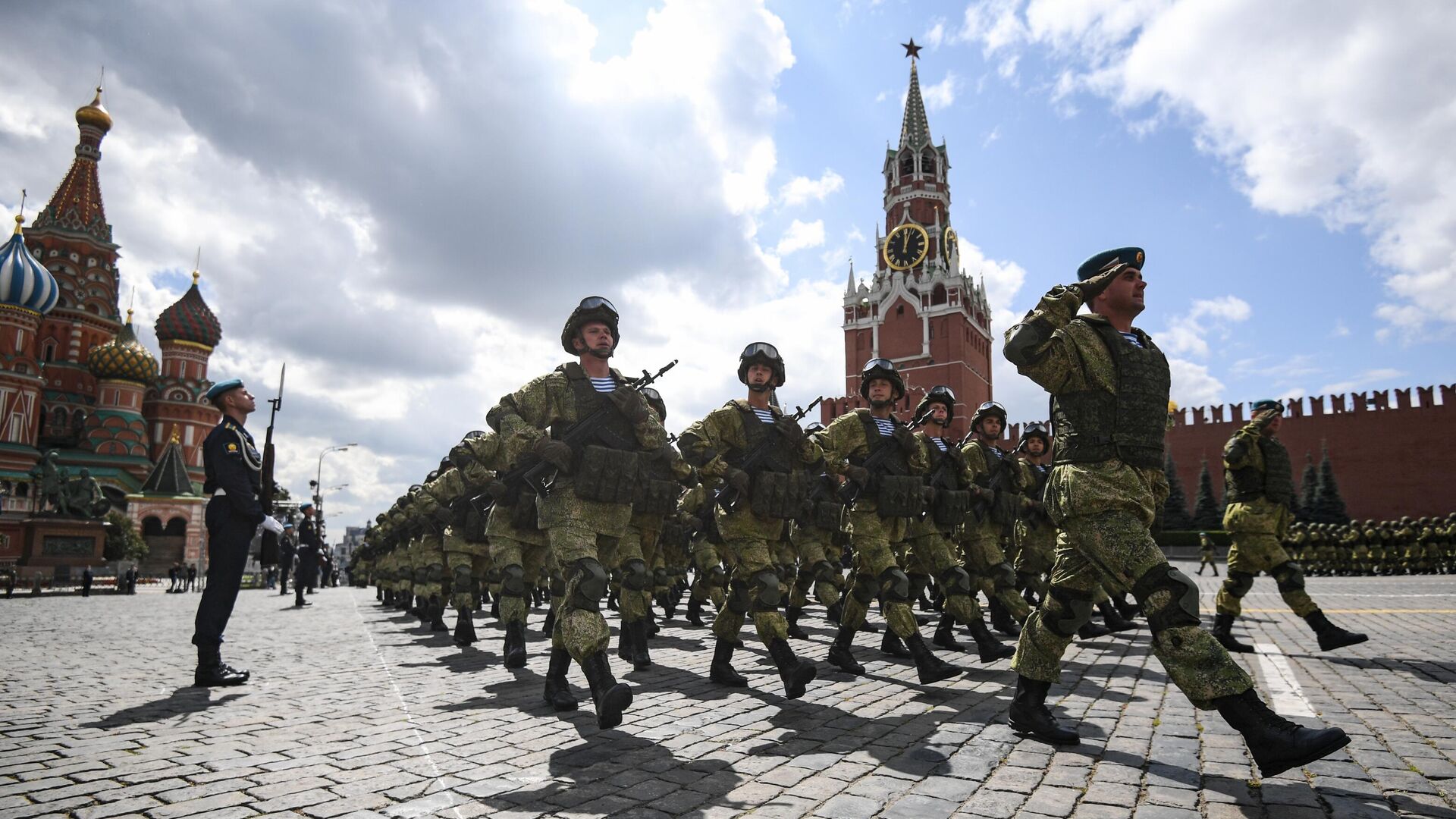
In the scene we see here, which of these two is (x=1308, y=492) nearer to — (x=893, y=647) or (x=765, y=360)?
(x=893, y=647)

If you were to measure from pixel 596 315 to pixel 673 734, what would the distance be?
2839mm

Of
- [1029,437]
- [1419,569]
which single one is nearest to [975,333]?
[1419,569]

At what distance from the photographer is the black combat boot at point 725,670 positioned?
19.2 ft

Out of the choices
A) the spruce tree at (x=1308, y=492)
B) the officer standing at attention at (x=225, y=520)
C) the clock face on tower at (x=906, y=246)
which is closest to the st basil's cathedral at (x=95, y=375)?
the officer standing at attention at (x=225, y=520)

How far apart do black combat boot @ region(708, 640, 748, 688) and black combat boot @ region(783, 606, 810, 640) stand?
219 cm

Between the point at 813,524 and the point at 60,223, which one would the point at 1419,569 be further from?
the point at 60,223

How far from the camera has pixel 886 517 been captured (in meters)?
6.66

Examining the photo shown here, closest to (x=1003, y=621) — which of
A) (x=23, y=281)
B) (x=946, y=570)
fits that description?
(x=946, y=570)

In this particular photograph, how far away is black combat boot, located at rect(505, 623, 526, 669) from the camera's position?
275 inches

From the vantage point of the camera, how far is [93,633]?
10.9 metres

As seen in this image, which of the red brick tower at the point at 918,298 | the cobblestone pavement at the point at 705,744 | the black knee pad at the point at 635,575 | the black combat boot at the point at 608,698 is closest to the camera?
the cobblestone pavement at the point at 705,744

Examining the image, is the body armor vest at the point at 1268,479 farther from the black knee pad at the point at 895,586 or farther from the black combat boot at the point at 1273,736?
the black combat boot at the point at 1273,736

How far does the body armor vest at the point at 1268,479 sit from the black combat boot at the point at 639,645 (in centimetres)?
569

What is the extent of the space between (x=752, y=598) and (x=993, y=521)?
3.67 metres
